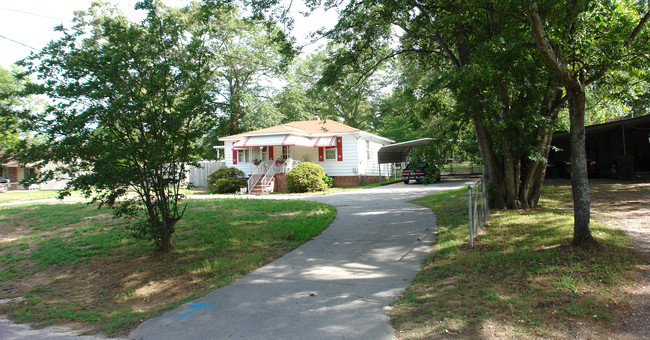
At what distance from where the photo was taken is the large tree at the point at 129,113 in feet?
20.1

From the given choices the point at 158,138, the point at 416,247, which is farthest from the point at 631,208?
the point at 158,138

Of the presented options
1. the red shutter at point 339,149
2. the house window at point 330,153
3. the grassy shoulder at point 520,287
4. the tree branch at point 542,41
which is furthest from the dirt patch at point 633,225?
the house window at point 330,153

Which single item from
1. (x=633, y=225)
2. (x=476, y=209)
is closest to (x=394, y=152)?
(x=633, y=225)

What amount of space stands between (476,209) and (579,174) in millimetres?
1993

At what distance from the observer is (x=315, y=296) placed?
5016mm

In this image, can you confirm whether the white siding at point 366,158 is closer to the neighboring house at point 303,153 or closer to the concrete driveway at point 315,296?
the neighboring house at point 303,153

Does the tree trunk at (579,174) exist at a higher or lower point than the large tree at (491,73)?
lower

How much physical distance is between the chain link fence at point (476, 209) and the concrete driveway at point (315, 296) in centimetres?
89

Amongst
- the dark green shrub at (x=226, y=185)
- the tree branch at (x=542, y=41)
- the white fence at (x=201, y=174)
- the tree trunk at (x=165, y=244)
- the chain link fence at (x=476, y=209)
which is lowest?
the tree trunk at (x=165, y=244)

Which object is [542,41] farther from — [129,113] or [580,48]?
[129,113]

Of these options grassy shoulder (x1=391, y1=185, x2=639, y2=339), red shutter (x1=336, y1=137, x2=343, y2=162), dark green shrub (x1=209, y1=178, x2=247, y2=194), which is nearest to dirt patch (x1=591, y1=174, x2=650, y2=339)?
grassy shoulder (x1=391, y1=185, x2=639, y2=339)

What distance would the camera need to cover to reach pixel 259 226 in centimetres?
973

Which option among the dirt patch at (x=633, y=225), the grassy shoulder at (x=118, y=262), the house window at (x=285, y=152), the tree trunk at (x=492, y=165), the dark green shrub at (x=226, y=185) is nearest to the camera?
the dirt patch at (x=633, y=225)

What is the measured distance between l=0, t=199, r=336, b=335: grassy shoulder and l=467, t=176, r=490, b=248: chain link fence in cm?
352
